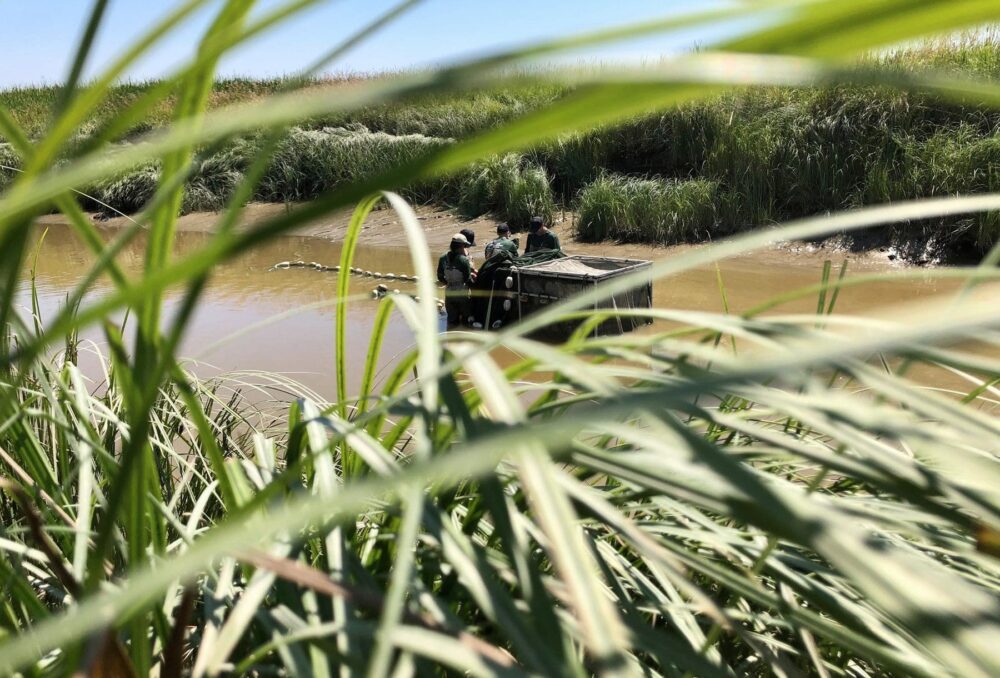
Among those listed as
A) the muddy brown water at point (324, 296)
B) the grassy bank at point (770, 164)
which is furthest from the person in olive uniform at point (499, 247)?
the grassy bank at point (770, 164)

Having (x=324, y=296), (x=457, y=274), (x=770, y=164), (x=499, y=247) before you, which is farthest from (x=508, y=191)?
(x=457, y=274)

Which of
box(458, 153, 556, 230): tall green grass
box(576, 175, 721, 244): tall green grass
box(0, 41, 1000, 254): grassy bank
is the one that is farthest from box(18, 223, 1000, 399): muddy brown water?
box(458, 153, 556, 230): tall green grass

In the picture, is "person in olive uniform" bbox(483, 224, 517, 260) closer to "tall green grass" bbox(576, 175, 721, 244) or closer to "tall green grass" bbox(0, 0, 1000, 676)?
"tall green grass" bbox(576, 175, 721, 244)

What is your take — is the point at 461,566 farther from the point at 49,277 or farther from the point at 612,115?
the point at 49,277

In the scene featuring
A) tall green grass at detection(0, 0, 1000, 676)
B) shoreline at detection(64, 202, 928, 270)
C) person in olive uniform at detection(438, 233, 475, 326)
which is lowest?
shoreline at detection(64, 202, 928, 270)

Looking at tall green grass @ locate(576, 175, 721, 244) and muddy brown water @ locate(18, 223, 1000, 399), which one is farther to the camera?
tall green grass @ locate(576, 175, 721, 244)

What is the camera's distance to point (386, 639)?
407 mm

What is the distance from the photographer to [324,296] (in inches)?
447

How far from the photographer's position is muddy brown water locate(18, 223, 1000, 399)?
776 cm

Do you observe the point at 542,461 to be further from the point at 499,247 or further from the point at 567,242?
the point at 567,242

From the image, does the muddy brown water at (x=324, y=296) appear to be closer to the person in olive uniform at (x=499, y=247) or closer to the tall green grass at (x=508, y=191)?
the person in olive uniform at (x=499, y=247)

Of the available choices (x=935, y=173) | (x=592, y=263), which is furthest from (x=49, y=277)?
(x=935, y=173)

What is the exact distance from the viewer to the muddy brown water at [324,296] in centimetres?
776

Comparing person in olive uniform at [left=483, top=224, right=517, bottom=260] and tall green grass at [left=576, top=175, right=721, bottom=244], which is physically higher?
person in olive uniform at [left=483, top=224, right=517, bottom=260]
